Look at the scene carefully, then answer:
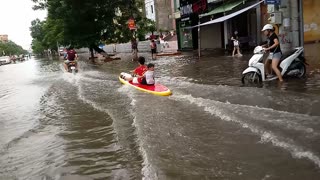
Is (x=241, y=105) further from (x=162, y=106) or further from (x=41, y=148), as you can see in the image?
(x=41, y=148)

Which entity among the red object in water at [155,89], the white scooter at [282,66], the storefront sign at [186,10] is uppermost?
the storefront sign at [186,10]

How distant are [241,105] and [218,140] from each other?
2.45 m

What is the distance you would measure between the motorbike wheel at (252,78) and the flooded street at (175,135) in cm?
50

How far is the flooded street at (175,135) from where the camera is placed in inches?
202

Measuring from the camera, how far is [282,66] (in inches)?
443

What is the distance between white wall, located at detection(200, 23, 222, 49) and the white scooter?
64.2 ft

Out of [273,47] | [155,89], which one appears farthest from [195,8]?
[155,89]

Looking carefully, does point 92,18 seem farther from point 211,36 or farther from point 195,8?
point 211,36

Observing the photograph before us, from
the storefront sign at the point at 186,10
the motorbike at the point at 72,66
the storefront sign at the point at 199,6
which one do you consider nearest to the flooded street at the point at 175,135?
the motorbike at the point at 72,66

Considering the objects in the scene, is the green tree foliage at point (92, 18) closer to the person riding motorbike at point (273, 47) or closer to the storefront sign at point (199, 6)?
the storefront sign at point (199, 6)

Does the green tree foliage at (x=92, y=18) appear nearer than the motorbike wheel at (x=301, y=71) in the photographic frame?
No

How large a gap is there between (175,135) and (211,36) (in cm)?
2614

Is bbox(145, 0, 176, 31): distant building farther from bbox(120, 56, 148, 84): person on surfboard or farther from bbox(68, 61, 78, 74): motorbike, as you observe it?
bbox(120, 56, 148, 84): person on surfboard

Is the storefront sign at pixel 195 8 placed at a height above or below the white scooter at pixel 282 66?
above
